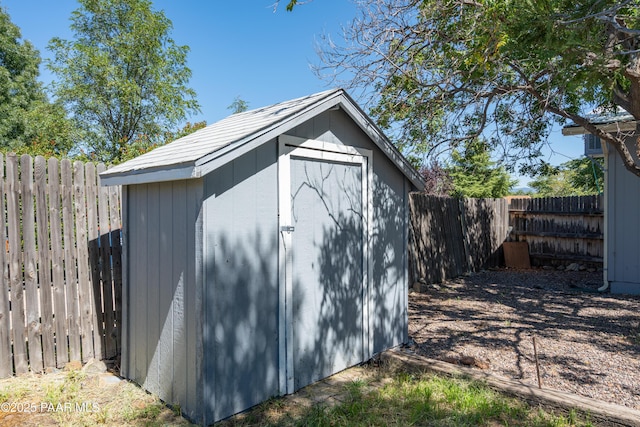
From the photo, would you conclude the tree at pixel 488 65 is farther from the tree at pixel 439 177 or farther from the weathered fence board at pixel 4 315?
the weathered fence board at pixel 4 315

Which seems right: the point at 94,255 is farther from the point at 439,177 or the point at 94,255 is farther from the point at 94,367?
the point at 439,177

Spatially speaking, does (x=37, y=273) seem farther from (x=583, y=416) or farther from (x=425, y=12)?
(x=425, y=12)

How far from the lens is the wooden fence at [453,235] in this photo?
797 cm

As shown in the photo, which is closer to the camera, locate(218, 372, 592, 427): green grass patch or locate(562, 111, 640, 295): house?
locate(218, 372, 592, 427): green grass patch

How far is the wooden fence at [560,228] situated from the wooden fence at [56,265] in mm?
10205

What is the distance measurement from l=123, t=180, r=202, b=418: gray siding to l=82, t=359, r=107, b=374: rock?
1.17 ft

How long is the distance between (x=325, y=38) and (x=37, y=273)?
417 centimetres

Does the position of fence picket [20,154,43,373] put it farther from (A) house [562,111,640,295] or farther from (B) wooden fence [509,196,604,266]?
(B) wooden fence [509,196,604,266]

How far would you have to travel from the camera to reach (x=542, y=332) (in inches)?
195

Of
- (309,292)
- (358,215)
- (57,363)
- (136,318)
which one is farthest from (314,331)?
(57,363)

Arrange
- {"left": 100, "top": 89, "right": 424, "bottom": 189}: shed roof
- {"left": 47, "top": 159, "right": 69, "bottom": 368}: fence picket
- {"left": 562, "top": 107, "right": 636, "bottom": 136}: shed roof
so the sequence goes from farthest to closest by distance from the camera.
Answer: {"left": 562, "top": 107, "right": 636, "bottom": 136}: shed roof → {"left": 47, "top": 159, "right": 69, "bottom": 368}: fence picket → {"left": 100, "top": 89, "right": 424, "bottom": 189}: shed roof

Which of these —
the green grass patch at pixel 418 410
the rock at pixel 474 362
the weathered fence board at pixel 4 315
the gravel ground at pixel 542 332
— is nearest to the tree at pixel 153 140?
the weathered fence board at pixel 4 315

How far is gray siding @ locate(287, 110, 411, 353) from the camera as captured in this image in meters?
4.40

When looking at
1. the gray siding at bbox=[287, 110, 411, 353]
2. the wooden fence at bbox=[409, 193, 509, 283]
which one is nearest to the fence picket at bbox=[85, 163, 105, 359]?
the gray siding at bbox=[287, 110, 411, 353]
